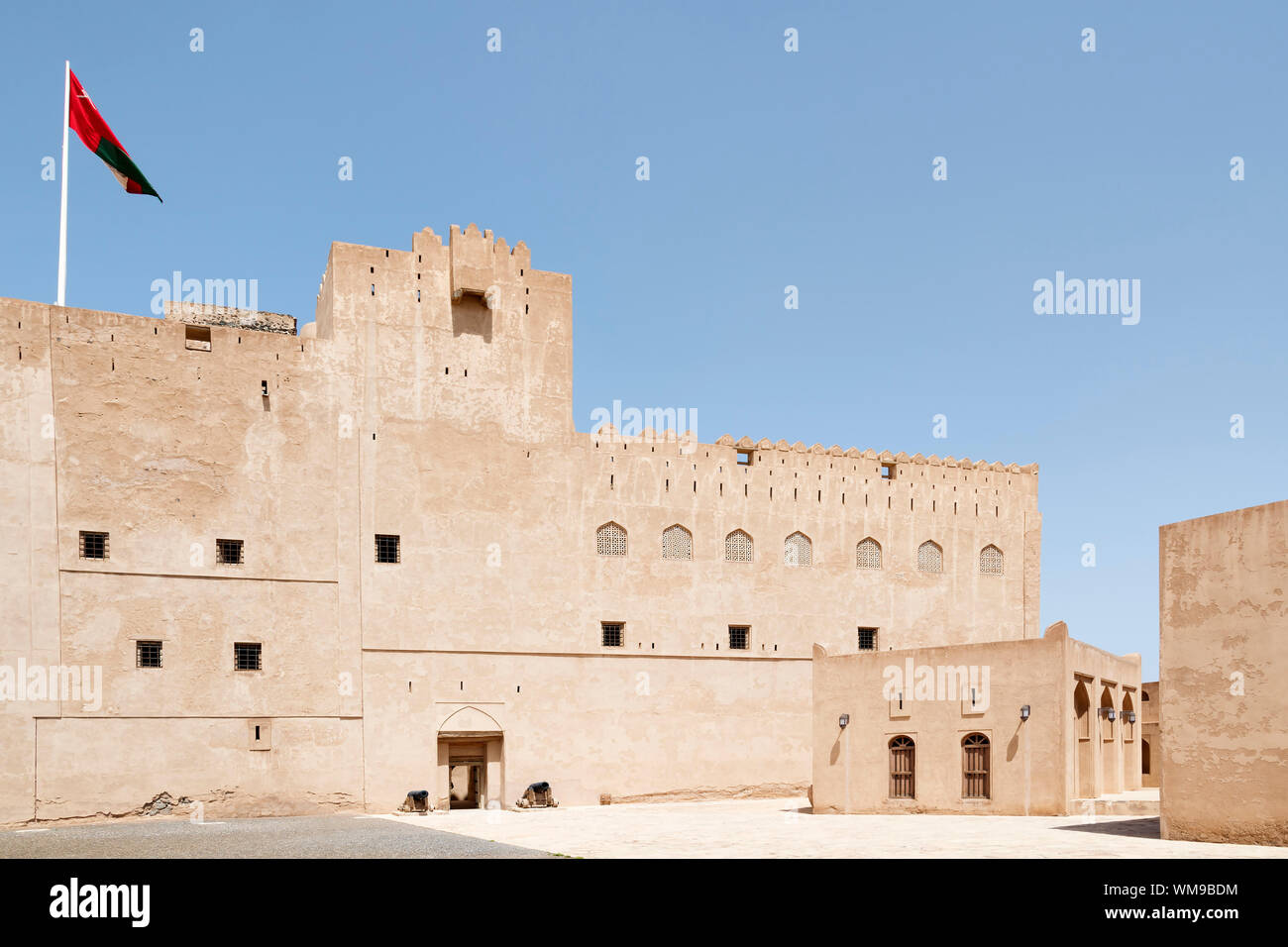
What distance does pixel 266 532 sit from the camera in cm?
2675

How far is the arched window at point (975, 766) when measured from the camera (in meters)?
22.8

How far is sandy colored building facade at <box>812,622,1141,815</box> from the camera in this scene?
71.8ft

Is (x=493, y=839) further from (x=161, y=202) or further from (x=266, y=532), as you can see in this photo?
(x=161, y=202)

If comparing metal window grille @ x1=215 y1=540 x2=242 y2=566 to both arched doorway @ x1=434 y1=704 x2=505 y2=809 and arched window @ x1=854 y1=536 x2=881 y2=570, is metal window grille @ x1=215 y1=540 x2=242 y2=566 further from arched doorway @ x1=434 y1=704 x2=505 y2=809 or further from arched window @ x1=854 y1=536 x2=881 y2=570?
arched window @ x1=854 y1=536 x2=881 y2=570

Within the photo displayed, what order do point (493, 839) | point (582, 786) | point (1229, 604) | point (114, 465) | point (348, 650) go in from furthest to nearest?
1. point (582, 786)
2. point (348, 650)
3. point (114, 465)
4. point (493, 839)
5. point (1229, 604)

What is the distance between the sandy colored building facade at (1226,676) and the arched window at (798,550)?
1620 centimetres

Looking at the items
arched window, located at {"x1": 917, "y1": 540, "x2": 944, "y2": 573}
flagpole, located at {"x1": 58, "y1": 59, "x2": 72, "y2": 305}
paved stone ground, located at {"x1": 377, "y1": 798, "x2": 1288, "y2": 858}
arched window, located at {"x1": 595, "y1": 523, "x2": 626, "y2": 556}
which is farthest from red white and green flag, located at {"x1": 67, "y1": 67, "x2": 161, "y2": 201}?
arched window, located at {"x1": 917, "y1": 540, "x2": 944, "y2": 573}

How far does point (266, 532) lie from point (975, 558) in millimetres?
19280

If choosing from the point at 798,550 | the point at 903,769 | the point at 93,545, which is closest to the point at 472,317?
the point at 93,545

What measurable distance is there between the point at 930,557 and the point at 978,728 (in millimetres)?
11731

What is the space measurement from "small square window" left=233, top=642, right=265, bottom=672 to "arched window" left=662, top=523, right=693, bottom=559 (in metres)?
10.2

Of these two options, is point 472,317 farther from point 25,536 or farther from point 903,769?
point 903,769
